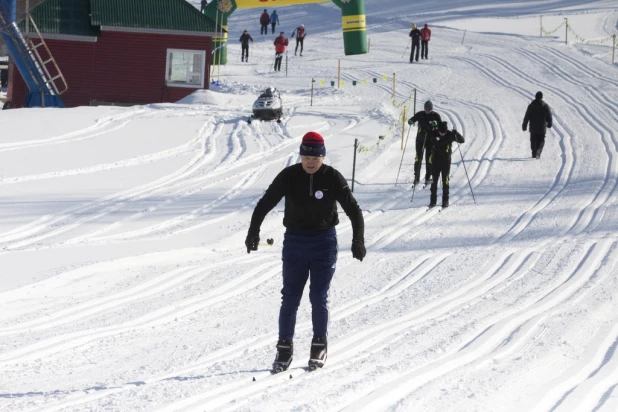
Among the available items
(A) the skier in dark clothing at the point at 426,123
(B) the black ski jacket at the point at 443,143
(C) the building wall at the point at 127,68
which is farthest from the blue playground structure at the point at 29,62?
(B) the black ski jacket at the point at 443,143

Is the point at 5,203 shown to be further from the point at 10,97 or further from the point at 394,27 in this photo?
the point at 394,27

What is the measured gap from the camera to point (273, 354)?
7.29 m

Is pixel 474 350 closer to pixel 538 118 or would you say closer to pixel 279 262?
pixel 279 262

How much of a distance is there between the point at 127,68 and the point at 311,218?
25.5m

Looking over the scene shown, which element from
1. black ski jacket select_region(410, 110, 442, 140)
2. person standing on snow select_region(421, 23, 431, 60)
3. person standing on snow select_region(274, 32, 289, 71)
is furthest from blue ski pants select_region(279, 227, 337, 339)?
person standing on snow select_region(421, 23, 431, 60)

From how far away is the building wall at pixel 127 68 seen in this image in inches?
Answer: 1210

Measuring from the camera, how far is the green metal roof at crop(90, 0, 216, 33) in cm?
3081

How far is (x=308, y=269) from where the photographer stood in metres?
6.60

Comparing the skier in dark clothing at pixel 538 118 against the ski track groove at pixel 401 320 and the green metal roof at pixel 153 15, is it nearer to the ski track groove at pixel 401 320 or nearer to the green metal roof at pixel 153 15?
the ski track groove at pixel 401 320

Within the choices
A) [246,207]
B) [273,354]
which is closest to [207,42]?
[246,207]

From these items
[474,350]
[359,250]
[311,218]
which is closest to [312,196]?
[311,218]

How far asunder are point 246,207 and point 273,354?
813 cm

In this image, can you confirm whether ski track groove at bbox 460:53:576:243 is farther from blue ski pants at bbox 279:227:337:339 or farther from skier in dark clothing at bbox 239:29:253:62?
skier in dark clothing at bbox 239:29:253:62

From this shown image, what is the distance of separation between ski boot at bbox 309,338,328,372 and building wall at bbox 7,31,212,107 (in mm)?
25004
